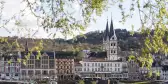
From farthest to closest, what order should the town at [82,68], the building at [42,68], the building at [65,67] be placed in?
1. the building at [65,67]
2. the building at [42,68]
3. the town at [82,68]

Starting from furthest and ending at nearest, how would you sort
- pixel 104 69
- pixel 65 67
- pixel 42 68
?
pixel 104 69 < pixel 65 67 < pixel 42 68

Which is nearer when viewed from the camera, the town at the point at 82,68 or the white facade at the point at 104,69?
the town at the point at 82,68

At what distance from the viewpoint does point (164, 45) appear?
2.54m

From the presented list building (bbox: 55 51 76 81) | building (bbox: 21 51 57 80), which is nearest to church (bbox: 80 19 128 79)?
building (bbox: 55 51 76 81)

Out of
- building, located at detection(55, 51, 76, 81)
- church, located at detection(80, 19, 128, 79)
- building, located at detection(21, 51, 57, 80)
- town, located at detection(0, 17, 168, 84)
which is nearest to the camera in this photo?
town, located at detection(0, 17, 168, 84)

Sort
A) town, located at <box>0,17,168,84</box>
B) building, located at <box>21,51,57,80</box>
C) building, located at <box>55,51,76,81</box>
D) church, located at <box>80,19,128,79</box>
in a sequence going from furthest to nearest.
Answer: church, located at <box>80,19,128,79</box>
building, located at <box>55,51,76,81</box>
building, located at <box>21,51,57,80</box>
town, located at <box>0,17,168,84</box>

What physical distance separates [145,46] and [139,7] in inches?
9.0

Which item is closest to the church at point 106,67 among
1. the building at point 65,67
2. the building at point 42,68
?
the building at point 65,67

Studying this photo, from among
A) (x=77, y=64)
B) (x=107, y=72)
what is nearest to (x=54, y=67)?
(x=77, y=64)

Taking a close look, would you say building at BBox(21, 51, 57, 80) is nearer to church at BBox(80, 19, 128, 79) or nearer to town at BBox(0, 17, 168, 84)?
town at BBox(0, 17, 168, 84)

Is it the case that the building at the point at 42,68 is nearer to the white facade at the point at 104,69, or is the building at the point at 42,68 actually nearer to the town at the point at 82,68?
the town at the point at 82,68

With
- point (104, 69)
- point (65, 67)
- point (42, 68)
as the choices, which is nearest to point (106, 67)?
point (104, 69)

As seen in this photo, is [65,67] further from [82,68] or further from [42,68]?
[82,68]

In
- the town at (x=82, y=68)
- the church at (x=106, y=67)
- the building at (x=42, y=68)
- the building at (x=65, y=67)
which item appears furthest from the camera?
the church at (x=106, y=67)
